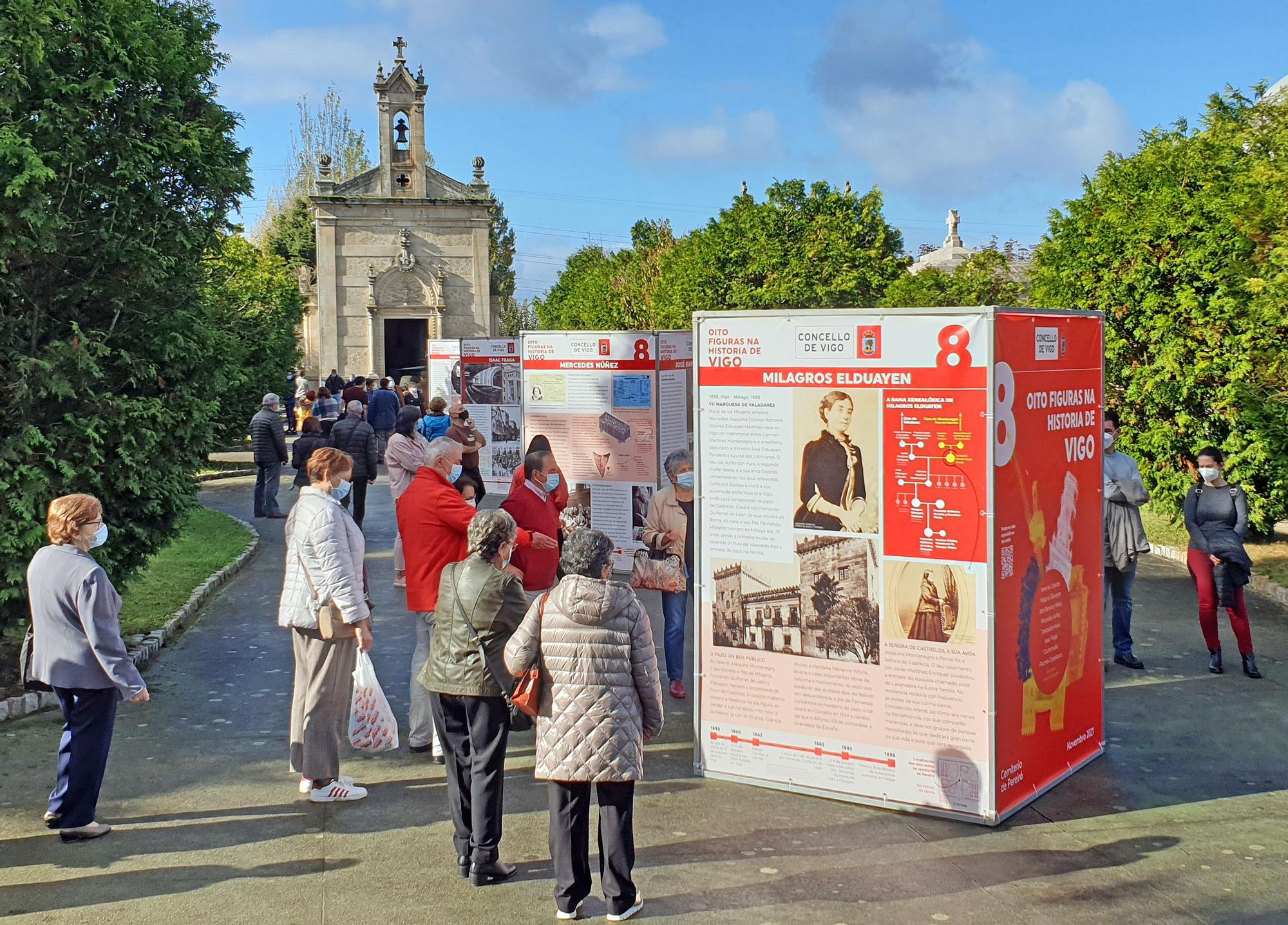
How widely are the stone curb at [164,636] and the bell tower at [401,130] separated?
35.5m

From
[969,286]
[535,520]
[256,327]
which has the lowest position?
[535,520]

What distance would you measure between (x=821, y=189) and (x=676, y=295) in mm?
6867

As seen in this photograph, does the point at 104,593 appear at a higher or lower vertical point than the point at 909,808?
higher

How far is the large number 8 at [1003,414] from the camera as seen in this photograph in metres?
6.77

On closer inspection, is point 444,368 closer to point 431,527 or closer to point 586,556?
point 431,527

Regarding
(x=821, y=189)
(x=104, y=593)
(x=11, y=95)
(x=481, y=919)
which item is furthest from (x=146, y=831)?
(x=821, y=189)

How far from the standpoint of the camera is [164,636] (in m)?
11.4

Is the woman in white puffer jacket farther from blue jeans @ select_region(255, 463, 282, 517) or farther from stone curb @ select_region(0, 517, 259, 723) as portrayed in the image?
blue jeans @ select_region(255, 463, 282, 517)

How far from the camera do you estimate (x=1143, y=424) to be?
58.3 feet

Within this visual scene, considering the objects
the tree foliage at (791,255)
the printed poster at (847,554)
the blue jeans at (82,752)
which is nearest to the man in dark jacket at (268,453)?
the blue jeans at (82,752)

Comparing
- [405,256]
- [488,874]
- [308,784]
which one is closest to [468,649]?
[488,874]

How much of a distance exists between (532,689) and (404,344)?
51.1 metres

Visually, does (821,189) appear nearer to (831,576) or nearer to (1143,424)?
(1143,424)

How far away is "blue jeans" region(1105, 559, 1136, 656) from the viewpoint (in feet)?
34.8
